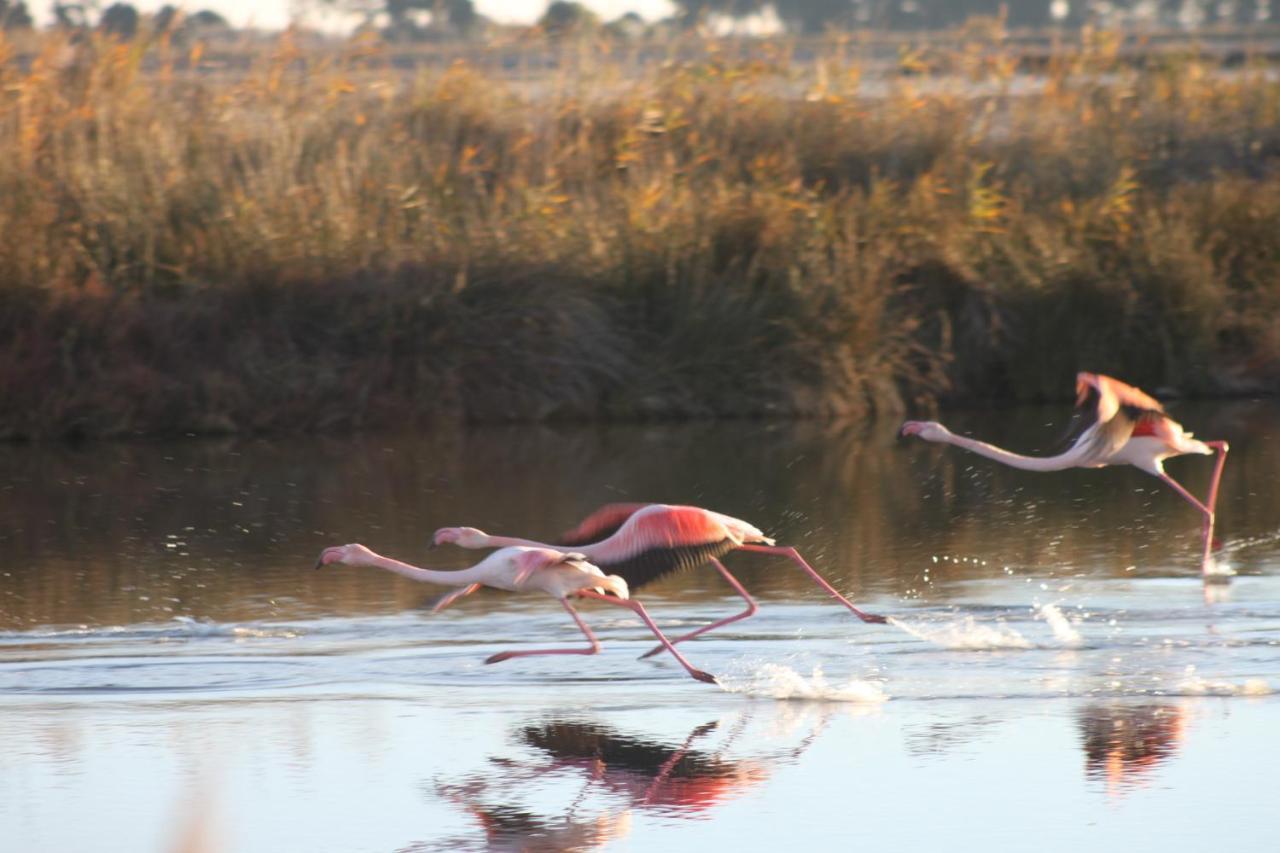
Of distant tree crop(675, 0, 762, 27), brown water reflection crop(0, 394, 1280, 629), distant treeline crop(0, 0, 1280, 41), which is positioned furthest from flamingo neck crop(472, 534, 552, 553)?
distant tree crop(675, 0, 762, 27)

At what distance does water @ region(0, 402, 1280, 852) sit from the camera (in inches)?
Result: 205

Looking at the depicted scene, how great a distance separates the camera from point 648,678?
6.92m

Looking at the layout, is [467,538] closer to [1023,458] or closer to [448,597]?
[448,597]

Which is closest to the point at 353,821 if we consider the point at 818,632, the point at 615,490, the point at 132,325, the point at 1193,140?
the point at 818,632

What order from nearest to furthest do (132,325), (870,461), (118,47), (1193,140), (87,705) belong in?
(87,705)
(870,461)
(132,325)
(118,47)
(1193,140)

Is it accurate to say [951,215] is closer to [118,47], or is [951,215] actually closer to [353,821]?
[118,47]

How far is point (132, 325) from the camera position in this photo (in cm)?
1430

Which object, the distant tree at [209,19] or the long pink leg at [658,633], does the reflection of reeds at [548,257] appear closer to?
the long pink leg at [658,633]

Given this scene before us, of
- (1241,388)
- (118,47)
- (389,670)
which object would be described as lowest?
(1241,388)

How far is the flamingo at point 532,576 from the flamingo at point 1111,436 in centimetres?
181

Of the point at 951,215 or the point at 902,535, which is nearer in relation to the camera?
the point at 902,535

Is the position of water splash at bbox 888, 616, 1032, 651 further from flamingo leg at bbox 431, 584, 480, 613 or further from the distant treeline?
the distant treeline

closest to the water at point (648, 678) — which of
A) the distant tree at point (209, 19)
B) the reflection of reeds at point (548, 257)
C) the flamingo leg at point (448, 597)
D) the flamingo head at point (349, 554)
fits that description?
the flamingo leg at point (448, 597)

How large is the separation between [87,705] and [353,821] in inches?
65.6
